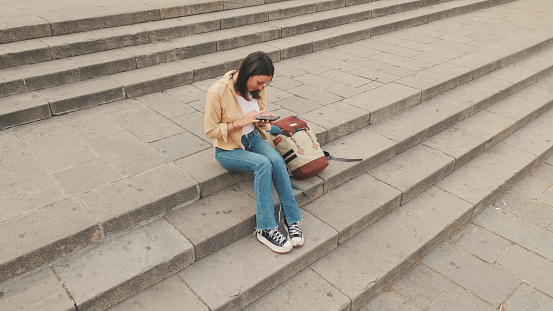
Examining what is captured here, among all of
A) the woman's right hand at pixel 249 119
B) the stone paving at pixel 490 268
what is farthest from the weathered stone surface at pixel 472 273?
the woman's right hand at pixel 249 119

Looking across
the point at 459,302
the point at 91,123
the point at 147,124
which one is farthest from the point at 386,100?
the point at 91,123

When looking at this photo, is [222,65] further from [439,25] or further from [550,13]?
[550,13]

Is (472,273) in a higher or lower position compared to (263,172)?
lower

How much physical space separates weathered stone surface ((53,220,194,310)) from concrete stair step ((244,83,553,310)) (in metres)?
0.15

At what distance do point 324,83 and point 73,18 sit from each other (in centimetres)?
348

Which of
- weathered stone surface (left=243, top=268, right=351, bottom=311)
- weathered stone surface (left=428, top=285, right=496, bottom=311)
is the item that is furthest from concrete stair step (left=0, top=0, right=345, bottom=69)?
weathered stone surface (left=428, top=285, right=496, bottom=311)

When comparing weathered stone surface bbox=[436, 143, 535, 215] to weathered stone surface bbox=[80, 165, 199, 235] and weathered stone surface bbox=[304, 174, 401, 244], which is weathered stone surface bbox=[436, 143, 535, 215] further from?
weathered stone surface bbox=[80, 165, 199, 235]

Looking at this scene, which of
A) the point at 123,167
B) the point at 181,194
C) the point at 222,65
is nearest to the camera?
the point at 181,194

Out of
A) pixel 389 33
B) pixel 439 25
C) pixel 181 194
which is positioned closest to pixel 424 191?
pixel 181 194

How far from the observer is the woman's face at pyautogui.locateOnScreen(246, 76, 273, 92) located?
3217 millimetres

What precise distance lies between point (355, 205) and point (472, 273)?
3.81 feet

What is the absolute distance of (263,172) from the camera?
330cm

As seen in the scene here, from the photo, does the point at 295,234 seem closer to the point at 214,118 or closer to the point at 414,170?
the point at 214,118

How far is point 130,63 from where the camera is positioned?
5.36m
